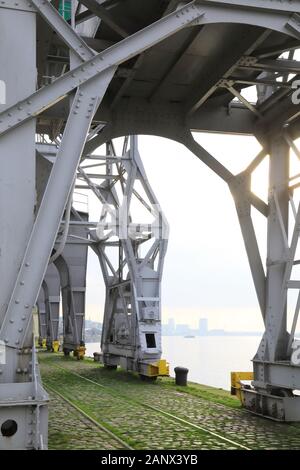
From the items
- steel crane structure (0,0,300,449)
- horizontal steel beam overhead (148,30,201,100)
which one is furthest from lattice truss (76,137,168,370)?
horizontal steel beam overhead (148,30,201,100)

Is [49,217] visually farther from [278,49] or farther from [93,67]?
[278,49]

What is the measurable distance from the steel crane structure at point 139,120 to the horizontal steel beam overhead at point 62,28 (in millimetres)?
14

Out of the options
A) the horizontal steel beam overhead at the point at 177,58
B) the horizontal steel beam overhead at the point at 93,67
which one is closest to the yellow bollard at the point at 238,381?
the horizontal steel beam overhead at the point at 177,58

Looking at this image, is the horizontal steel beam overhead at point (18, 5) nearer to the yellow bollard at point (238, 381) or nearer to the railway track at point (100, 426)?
the railway track at point (100, 426)

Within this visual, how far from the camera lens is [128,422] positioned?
34.9 feet

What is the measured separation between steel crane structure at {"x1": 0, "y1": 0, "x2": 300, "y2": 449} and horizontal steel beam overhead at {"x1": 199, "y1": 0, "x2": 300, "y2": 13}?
0.02 m

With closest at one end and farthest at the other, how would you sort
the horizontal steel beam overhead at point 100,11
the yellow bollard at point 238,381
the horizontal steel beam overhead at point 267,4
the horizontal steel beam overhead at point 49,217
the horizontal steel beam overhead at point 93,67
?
the horizontal steel beam overhead at point 49,217 → the horizontal steel beam overhead at point 93,67 → the horizontal steel beam overhead at point 267,4 → the horizontal steel beam overhead at point 100,11 → the yellow bollard at point 238,381

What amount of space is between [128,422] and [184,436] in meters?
1.73

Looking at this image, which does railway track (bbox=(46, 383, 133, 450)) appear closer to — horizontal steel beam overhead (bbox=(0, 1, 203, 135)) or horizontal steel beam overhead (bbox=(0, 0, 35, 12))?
horizontal steel beam overhead (bbox=(0, 1, 203, 135))

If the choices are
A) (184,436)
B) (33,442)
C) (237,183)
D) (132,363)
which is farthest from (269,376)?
(132,363)

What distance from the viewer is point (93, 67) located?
671cm

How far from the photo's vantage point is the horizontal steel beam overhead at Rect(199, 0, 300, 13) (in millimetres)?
7355

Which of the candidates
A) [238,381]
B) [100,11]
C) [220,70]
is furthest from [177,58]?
[238,381]

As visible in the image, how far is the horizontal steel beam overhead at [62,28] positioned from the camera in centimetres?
652
